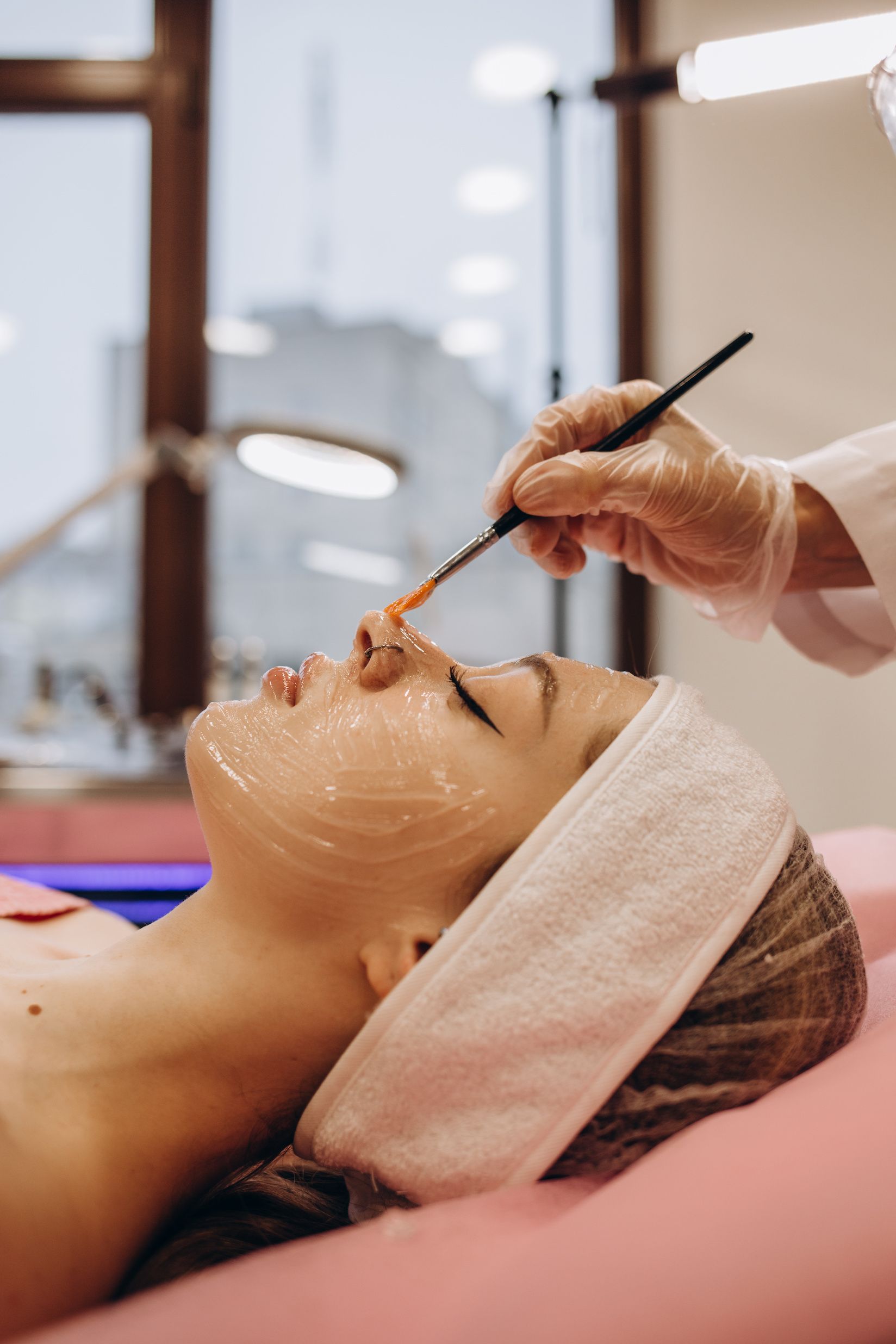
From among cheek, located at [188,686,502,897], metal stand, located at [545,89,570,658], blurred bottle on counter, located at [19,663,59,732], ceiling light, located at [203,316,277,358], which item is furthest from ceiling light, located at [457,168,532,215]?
cheek, located at [188,686,502,897]

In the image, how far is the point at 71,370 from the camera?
2.90 meters

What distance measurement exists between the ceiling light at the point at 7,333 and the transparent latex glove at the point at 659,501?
2.39 meters

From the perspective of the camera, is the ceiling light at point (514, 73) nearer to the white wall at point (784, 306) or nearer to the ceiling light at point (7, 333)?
the white wall at point (784, 306)

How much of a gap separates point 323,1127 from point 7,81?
130 inches

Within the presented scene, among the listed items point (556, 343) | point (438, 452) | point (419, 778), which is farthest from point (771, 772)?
point (438, 452)

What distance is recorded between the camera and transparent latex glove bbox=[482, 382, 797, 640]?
1071mm

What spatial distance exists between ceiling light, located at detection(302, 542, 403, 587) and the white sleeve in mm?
1815

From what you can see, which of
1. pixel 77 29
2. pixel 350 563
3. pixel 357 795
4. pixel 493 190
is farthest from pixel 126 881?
pixel 77 29

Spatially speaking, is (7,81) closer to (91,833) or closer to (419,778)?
(91,833)

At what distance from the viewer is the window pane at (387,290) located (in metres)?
2.87

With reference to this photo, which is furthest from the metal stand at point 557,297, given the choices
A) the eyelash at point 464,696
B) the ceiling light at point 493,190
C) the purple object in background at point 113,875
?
the eyelash at point 464,696

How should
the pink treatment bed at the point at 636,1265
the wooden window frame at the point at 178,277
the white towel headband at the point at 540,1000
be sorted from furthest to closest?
1. the wooden window frame at the point at 178,277
2. the white towel headband at the point at 540,1000
3. the pink treatment bed at the point at 636,1265

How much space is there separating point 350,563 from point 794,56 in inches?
78.7

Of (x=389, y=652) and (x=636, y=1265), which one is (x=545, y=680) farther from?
(x=636, y=1265)
